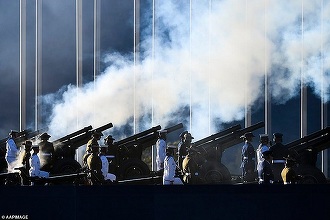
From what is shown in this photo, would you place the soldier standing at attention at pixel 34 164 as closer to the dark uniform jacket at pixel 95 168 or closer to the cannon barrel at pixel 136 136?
the dark uniform jacket at pixel 95 168

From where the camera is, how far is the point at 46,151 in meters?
29.8

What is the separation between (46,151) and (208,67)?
6806 millimetres

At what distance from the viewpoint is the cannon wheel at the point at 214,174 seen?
1112 inches

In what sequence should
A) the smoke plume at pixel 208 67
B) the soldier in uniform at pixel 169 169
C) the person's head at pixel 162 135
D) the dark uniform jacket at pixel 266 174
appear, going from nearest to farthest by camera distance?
the dark uniform jacket at pixel 266 174, the soldier in uniform at pixel 169 169, the person's head at pixel 162 135, the smoke plume at pixel 208 67

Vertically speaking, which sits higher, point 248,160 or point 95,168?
point 248,160

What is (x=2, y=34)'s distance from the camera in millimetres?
36250

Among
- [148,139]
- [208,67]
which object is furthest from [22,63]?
[148,139]

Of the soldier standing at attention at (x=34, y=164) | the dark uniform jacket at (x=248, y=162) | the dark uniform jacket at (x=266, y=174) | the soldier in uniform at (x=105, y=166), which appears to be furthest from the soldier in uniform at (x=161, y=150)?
the dark uniform jacket at (x=266, y=174)

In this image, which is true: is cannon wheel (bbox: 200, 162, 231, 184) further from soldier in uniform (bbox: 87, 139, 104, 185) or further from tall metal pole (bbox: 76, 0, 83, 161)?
tall metal pole (bbox: 76, 0, 83, 161)

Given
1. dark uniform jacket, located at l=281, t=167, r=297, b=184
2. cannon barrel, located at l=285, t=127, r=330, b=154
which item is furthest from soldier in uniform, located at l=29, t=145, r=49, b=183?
dark uniform jacket, located at l=281, t=167, r=297, b=184

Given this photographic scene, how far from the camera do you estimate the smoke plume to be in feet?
108

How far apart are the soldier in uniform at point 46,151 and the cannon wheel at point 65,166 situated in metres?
0.20

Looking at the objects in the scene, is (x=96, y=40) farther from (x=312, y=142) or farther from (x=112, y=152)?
(x=312, y=142)

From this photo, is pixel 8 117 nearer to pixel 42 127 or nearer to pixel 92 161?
pixel 42 127
